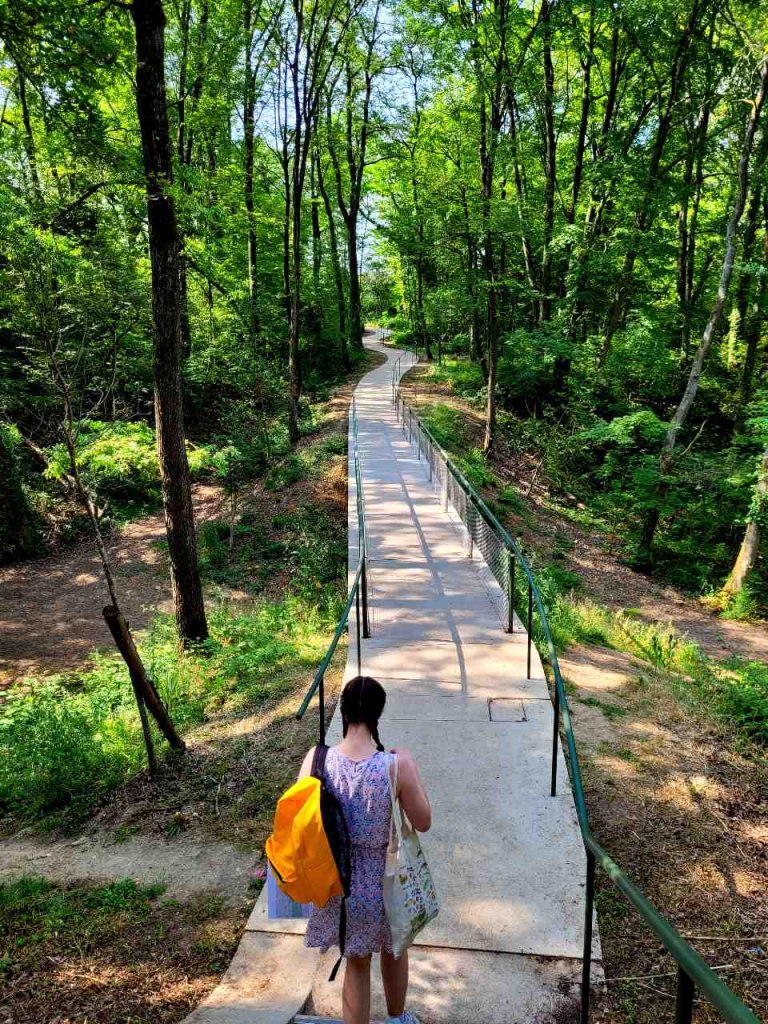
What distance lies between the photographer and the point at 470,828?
14.6ft

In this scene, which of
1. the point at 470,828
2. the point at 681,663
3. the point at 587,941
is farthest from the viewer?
the point at 681,663

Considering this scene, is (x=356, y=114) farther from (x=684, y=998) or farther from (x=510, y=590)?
(x=684, y=998)

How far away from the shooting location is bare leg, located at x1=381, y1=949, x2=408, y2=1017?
2760mm

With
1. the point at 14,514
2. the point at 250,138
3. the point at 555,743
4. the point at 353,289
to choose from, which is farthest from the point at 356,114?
the point at 555,743

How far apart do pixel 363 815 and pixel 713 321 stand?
47.7 ft

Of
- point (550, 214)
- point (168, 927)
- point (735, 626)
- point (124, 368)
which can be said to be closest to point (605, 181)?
point (550, 214)

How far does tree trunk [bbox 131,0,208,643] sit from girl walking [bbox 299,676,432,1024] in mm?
6232

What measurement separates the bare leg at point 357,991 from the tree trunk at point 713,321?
46.0ft

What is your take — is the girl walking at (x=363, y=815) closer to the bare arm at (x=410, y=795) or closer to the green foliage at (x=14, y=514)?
the bare arm at (x=410, y=795)

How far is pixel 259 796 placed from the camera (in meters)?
5.04

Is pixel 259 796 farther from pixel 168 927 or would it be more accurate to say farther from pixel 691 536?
pixel 691 536

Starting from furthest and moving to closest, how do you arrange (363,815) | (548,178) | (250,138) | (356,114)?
→ (356,114), (548,178), (250,138), (363,815)

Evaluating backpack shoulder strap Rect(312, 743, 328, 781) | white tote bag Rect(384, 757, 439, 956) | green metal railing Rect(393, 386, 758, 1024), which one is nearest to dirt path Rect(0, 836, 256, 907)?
white tote bag Rect(384, 757, 439, 956)

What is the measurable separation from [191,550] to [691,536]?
14697 millimetres
